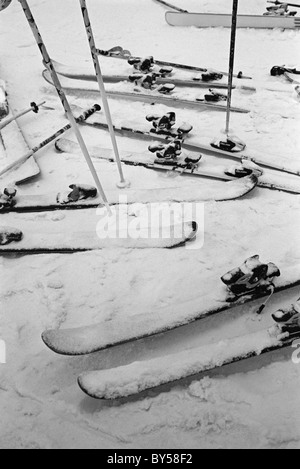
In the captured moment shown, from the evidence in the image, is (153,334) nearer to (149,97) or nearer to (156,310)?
(156,310)

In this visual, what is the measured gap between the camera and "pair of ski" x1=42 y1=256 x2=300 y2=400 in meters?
1.70

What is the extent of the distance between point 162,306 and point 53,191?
5.40 feet

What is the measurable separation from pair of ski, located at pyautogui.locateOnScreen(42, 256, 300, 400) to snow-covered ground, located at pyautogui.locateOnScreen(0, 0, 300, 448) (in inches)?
2.9

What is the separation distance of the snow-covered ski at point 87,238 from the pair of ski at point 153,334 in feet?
1.91

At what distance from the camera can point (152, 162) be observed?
3.27 m

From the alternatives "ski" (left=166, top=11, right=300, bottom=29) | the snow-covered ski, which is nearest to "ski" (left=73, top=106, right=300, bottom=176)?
the snow-covered ski

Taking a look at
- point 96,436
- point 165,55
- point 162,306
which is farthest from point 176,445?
point 165,55

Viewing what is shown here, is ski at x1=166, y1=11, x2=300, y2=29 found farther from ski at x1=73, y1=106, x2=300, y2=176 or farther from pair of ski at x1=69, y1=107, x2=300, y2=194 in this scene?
pair of ski at x1=69, y1=107, x2=300, y2=194

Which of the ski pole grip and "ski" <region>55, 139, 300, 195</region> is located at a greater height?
the ski pole grip

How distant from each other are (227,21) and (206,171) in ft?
14.5

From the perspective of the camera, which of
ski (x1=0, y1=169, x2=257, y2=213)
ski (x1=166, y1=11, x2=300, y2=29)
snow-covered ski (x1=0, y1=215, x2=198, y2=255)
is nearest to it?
snow-covered ski (x1=0, y1=215, x2=198, y2=255)

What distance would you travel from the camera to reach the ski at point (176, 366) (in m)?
1.69

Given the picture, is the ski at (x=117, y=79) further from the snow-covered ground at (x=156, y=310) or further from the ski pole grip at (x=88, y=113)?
the ski pole grip at (x=88, y=113)

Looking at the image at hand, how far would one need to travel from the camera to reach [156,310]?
2.00m
